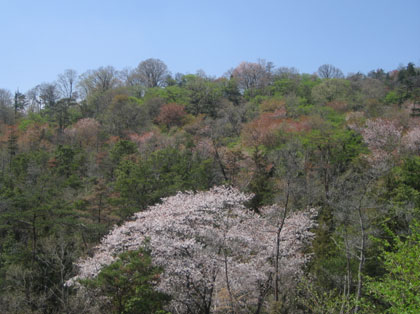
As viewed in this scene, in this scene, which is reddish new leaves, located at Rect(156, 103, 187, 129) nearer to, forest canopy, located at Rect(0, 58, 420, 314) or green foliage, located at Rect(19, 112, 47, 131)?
forest canopy, located at Rect(0, 58, 420, 314)

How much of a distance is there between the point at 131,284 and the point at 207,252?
3086mm

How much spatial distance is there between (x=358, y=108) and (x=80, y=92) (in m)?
37.8

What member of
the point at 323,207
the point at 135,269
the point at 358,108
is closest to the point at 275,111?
the point at 358,108

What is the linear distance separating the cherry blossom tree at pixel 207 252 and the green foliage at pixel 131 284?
79cm

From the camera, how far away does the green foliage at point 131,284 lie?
11.7 meters

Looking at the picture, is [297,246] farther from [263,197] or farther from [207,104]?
[207,104]

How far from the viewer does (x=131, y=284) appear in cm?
1198

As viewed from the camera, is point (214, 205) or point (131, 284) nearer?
point (131, 284)

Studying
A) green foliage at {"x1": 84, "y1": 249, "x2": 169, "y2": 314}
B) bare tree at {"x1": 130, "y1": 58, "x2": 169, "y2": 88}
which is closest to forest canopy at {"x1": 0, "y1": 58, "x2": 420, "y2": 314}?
green foliage at {"x1": 84, "y1": 249, "x2": 169, "y2": 314}

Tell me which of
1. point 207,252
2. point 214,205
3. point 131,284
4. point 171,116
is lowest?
point 131,284

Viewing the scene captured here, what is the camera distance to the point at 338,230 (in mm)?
18016

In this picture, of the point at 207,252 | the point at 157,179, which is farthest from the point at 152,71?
the point at 207,252

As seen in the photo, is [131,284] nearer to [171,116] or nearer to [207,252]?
[207,252]

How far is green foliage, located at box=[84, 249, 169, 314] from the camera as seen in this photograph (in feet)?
38.3
